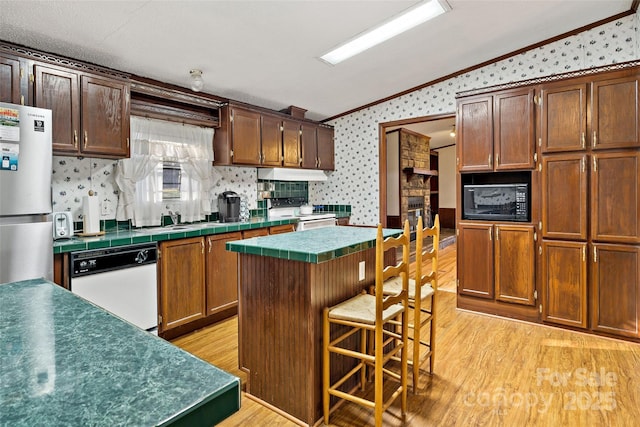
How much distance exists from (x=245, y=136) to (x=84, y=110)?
1.72m

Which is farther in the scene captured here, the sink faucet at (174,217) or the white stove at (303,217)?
the white stove at (303,217)

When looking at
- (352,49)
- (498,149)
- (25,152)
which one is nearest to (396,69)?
(352,49)

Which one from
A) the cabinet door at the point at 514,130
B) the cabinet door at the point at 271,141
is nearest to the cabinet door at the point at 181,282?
the cabinet door at the point at 271,141

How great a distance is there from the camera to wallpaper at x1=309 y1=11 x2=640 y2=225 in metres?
3.58

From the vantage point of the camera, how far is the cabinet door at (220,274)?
343cm

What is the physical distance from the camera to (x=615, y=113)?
3045mm

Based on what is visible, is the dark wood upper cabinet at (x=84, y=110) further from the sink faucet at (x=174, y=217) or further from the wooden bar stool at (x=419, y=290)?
the wooden bar stool at (x=419, y=290)

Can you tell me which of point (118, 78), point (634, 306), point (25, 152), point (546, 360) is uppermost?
point (118, 78)

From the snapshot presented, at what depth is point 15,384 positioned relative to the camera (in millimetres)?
665

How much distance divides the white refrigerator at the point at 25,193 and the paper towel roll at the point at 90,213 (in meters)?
0.49

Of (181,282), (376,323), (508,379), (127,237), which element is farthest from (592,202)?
(127,237)

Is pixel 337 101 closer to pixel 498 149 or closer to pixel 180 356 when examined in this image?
pixel 498 149

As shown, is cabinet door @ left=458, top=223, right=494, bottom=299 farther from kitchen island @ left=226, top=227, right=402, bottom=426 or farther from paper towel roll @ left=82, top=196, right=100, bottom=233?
paper towel roll @ left=82, top=196, right=100, bottom=233

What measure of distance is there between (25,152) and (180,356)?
7.65 feet
